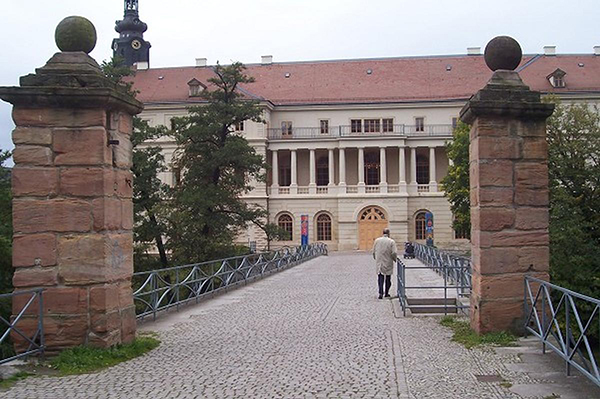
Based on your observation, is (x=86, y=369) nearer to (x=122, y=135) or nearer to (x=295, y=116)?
(x=122, y=135)

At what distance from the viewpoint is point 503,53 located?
401 inches

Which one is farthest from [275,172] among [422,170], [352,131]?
[422,170]

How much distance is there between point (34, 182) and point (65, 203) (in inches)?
18.8

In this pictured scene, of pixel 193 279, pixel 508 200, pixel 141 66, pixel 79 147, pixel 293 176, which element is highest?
pixel 141 66

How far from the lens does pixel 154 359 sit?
29.6 ft

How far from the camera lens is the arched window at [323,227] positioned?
62.0 meters

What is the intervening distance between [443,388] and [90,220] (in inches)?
189

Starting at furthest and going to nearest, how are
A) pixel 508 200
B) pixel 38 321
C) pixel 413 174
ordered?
pixel 413 174, pixel 508 200, pixel 38 321

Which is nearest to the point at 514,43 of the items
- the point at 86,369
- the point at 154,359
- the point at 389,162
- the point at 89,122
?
the point at 89,122

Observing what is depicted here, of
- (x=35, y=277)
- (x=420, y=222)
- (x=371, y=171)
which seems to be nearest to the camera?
(x=35, y=277)

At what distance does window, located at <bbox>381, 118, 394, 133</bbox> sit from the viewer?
63.1 m

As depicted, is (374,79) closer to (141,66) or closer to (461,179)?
(141,66)

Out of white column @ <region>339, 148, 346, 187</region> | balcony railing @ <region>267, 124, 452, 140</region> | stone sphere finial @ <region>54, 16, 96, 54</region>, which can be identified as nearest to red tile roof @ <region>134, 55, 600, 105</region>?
balcony railing @ <region>267, 124, 452, 140</region>

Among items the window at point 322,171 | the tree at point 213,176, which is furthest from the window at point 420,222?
the tree at point 213,176
